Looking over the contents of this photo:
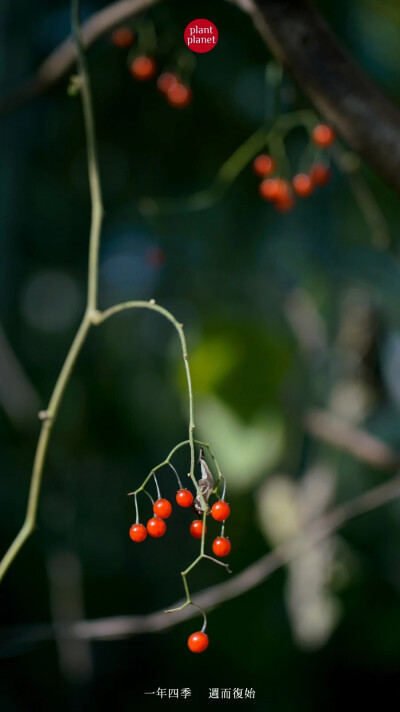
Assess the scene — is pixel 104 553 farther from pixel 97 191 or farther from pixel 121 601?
pixel 97 191

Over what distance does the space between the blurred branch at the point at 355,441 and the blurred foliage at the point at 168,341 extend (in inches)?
1.5

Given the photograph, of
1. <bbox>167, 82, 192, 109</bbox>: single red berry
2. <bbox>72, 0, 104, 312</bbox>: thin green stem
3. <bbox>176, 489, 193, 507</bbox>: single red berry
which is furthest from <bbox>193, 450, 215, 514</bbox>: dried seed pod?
<bbox>167, 82, 192, 109</bbox>: single red berry

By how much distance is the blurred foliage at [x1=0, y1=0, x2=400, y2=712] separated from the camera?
1.01m

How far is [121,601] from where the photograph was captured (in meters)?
1.52

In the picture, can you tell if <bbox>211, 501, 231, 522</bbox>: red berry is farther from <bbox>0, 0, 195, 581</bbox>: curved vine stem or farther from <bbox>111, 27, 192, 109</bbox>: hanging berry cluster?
<bbox>111, 27, 192, 109</bbox>: hanging berry cluster

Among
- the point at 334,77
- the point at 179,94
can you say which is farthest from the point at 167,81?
the point at 334,77

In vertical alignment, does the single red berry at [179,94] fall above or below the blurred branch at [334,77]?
above

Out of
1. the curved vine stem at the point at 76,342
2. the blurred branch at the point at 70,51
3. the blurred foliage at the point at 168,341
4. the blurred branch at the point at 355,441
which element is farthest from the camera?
the blurred foliage at the point at 168,341

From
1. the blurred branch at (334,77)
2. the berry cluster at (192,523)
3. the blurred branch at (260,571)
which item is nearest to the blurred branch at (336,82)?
the blurred branch at (334,77)

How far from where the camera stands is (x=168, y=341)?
4.54ft

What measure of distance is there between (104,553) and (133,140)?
3.03ft

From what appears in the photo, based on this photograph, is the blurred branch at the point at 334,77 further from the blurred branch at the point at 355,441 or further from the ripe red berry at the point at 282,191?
the blurred branch at the point at 355,441

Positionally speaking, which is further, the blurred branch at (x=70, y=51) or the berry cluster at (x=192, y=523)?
the blurred branch at (x=70, y=51)

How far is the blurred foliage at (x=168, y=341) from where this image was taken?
3.32 ft
